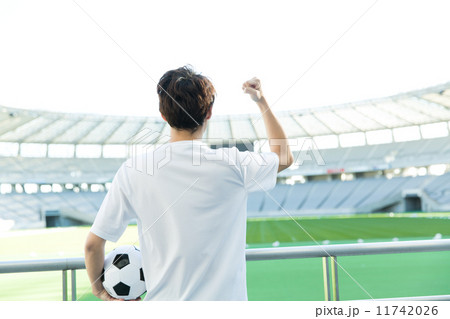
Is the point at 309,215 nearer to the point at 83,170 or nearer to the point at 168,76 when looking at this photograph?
the point at 83,170

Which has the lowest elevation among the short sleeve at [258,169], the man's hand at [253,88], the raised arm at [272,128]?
the short sleeve at [258,169]

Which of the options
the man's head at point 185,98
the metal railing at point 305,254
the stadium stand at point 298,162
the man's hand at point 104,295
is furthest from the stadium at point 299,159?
the man's head at point 185,98

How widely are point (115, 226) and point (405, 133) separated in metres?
41.1

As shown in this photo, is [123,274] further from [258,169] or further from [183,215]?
[258,169]

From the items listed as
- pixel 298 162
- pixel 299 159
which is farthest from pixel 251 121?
pixel 299 159

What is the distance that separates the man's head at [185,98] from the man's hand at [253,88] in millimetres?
236

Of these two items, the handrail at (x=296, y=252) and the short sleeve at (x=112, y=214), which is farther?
the handrail at (x=296, y=252)

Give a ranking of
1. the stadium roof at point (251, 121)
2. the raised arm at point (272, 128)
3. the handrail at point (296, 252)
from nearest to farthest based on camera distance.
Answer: the raised arm at point (272, 128), the handrail at point (296, 252), the stadium roof at point (251, 121)

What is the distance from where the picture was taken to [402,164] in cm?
3525

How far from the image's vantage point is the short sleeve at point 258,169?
127 centimetres

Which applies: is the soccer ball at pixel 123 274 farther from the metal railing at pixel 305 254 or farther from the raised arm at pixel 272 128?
the raised arm at pixel 272 128
